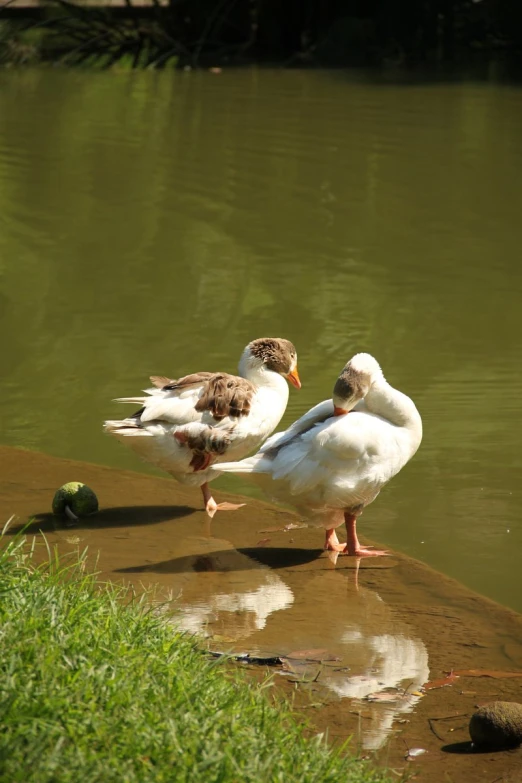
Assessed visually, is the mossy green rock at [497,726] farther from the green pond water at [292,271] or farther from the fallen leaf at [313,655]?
the green pond water at [292,271]

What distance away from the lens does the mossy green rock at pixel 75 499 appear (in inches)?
236

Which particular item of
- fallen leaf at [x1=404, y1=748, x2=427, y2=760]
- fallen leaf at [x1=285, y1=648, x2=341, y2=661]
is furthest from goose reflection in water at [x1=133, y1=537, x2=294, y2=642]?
fallen leaf at [x1=404, y1=748, x2=427, y2=760]

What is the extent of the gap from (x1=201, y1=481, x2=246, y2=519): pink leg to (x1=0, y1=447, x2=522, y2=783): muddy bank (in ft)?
0.23

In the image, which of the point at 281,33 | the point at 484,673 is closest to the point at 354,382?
the point at 484,673

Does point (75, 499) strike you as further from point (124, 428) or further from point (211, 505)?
point (211, 505)

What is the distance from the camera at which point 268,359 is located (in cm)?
677

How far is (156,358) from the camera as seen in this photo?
8602mm

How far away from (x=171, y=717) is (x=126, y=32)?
23.3 meters

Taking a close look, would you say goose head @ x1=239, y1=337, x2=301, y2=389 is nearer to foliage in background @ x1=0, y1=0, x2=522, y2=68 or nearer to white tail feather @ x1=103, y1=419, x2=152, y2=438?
white tail feather @ x1=103, y1=419, x2=152, y2=438

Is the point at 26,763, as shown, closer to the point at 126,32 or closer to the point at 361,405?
the point at 361,405

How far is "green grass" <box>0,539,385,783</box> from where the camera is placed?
3.07 metres

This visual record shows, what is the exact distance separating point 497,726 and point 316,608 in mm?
1432

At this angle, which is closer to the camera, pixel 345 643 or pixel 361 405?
pixel 345 643

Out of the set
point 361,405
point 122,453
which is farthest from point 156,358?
point 361,405
